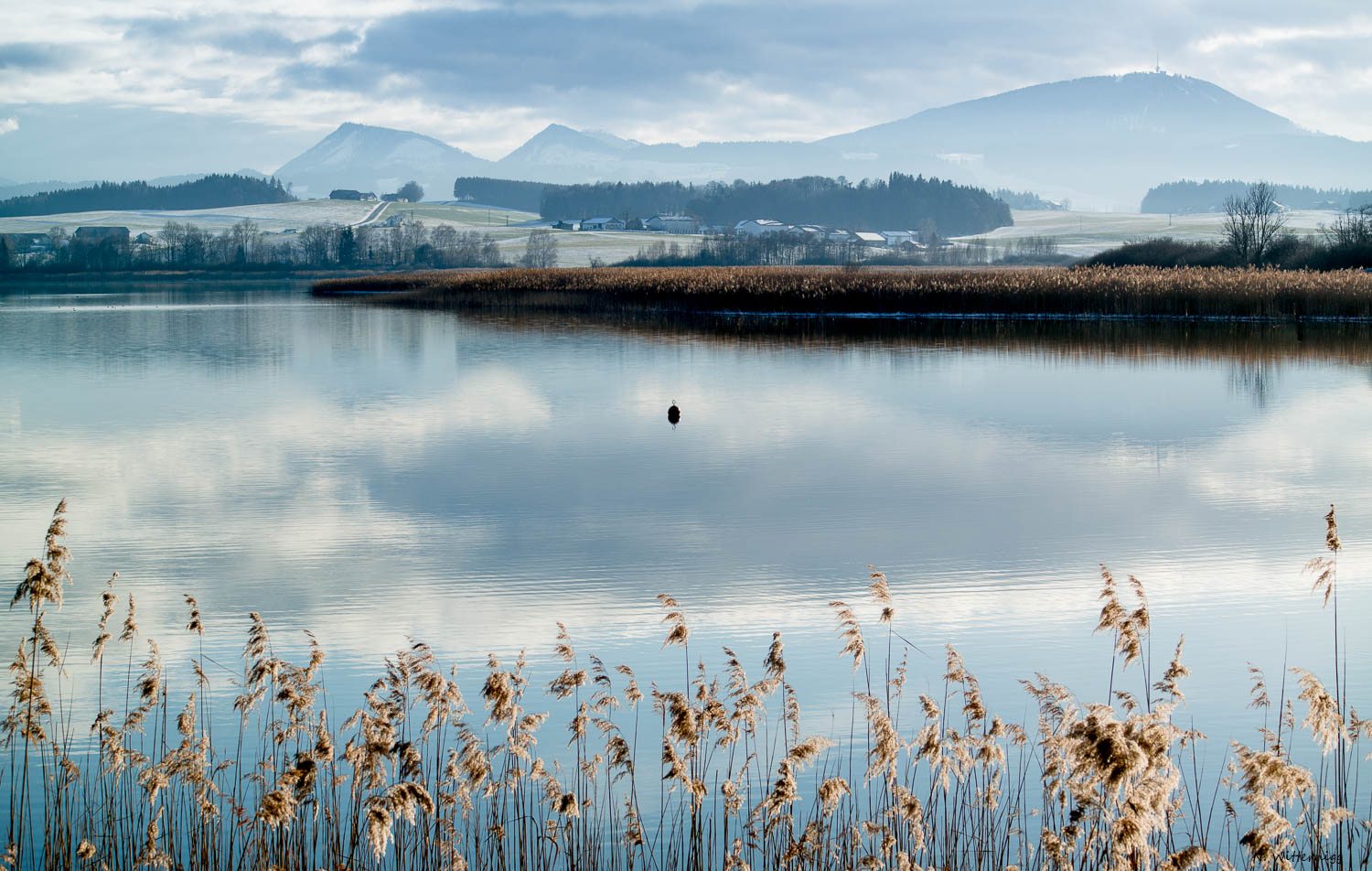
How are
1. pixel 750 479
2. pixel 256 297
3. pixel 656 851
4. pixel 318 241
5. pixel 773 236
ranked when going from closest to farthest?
pixel 656 851
pixel 750 479
pixel 256 297
pixel 318 241
pixel 773 236

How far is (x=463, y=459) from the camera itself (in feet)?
51.4

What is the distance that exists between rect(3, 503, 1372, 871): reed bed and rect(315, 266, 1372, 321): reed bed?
110 feet

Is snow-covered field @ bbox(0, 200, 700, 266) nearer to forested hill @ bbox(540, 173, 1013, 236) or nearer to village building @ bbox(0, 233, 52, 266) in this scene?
village building @ bbox(0, 233, 52, 266)

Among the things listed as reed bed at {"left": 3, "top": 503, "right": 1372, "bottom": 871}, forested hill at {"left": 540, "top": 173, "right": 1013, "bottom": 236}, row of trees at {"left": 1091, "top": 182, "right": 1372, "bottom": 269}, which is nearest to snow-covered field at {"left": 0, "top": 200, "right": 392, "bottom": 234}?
forested hill at {"left": 540, "top": 173, "right": 1013, "bottom": 236}

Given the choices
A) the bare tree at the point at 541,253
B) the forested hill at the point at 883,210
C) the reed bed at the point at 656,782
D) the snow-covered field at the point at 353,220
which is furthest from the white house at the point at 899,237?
the reed bed at the point at 656,782

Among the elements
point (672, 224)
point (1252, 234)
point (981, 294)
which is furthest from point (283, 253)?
point (981, 294)

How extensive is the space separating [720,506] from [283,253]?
12305 cm

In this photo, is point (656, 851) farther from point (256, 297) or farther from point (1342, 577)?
point (256, 297)

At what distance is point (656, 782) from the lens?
6148 mm

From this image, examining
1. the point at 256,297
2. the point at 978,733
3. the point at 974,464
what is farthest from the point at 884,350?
the point at 256,297

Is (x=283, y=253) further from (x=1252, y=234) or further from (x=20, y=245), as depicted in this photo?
(x=1252, y=234)

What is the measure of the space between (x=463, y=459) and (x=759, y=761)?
32.8ft

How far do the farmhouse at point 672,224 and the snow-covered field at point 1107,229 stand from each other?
3582 cm

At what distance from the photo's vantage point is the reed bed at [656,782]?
440cm
